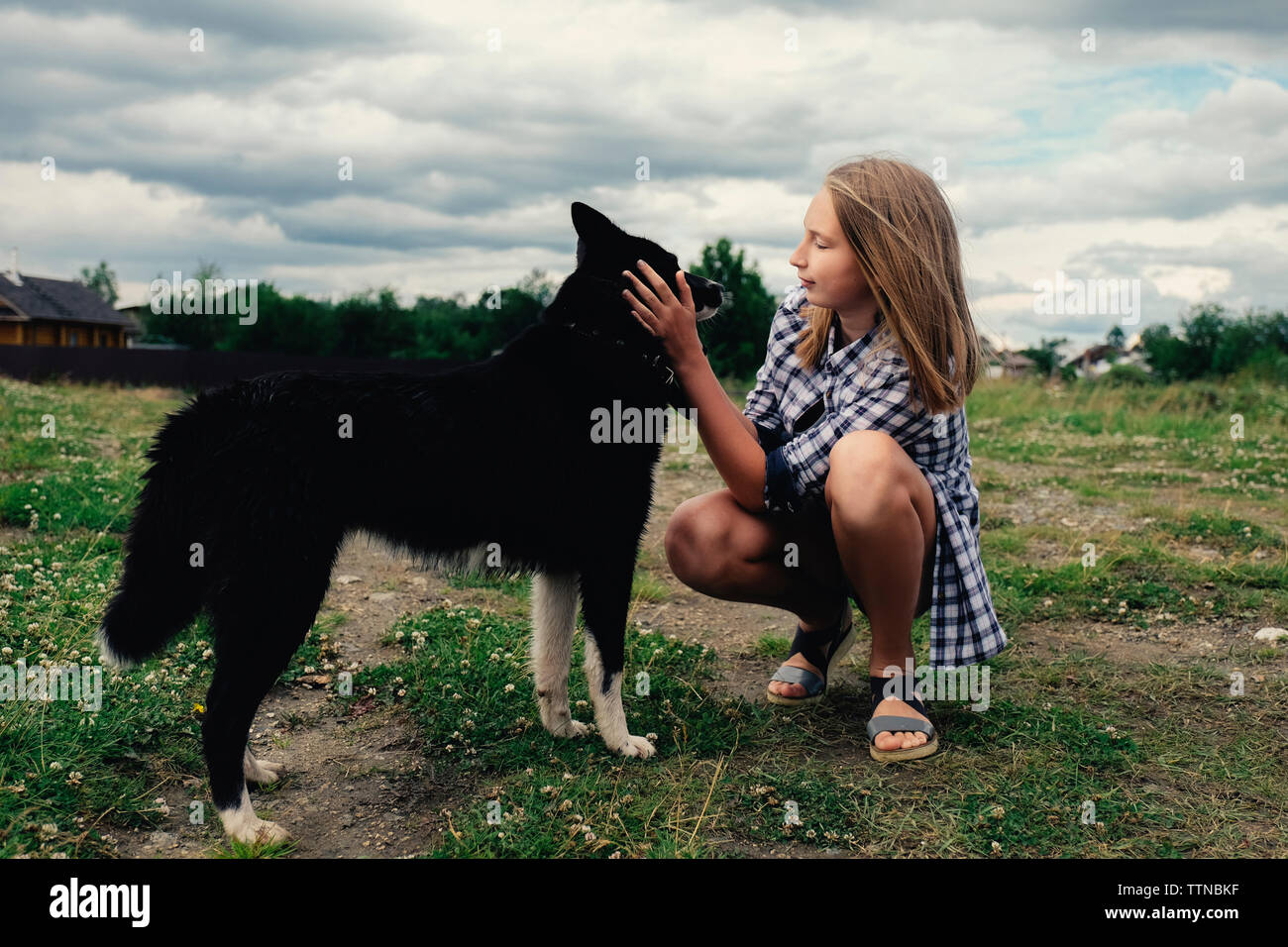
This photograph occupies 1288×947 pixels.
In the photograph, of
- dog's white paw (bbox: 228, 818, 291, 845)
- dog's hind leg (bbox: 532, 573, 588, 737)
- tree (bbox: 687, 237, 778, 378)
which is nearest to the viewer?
dog's white paw (bbox: 228, 818, 291, 845)

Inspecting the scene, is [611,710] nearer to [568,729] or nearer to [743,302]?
[568,729]

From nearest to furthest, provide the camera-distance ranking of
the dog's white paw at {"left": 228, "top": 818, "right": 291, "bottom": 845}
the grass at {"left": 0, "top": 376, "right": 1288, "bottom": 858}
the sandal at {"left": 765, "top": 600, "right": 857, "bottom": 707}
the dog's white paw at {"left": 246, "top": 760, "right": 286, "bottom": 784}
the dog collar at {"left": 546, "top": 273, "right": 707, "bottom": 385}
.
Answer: the dog's white paw at {"left": 228, "top": 818, "right": 291, "bottom": 845} < the grass at {"left": 0, "top": 376, "right": 1288, "bottom": 858} < the dog's white paw at {"left": 246, "top": 760, "right": 286, "bottom": 784} < the dog collar at {"left": 546, "top": 273, "right": 707, "bottom": 385} < the sandal at {"left": 765, "top": 600, "right": 857, "bottom": 707}

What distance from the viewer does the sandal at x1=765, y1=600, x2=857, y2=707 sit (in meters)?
3.53

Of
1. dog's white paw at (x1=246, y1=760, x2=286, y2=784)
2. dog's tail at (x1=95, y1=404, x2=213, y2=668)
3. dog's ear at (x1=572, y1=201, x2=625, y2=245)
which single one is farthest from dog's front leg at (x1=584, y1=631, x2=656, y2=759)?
dog's ear at (x1=572, y1=201, x2=625, y2=245)

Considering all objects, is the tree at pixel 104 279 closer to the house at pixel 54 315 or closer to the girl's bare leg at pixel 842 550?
the house at pixel 54 315

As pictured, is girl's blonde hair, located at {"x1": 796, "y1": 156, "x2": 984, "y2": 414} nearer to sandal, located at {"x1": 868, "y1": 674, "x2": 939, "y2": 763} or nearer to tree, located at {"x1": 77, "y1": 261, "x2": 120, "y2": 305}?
sandal, located at {"x1": 868, "y1": 674, "x2": 939, "y2": 763}

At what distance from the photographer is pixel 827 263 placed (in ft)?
10.0

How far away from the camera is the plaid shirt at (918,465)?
3.09 m

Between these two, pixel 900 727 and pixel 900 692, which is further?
pixel 900 692

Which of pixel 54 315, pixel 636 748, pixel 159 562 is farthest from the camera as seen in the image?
pixel 54 315

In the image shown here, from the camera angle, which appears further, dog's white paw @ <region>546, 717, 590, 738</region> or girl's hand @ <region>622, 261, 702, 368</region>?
dog's white paw @ <region>546, 717, 590, 738</region>

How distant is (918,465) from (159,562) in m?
2.53

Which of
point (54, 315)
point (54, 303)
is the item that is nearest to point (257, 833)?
point (54, 315)

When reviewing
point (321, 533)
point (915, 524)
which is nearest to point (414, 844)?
point (321, 533)
